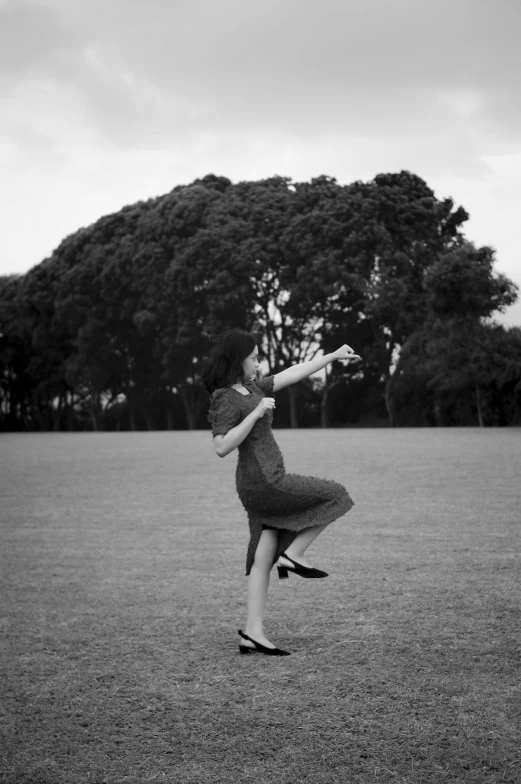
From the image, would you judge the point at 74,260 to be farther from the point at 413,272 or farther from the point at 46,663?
the point at 46,663

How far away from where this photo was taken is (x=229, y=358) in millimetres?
4805

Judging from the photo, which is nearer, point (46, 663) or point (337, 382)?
point (46, 663)

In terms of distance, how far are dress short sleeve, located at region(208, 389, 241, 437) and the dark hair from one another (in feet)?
0.25

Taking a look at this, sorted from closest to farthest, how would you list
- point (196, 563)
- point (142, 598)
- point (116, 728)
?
point (116, 728) → point (142, 598) → point (196, 563)

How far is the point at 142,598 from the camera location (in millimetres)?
6164

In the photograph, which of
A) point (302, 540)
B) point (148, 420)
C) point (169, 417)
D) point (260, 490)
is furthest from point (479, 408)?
point (260, 490)

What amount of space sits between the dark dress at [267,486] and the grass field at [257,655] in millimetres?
682

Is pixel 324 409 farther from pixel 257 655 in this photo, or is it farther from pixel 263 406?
pixel 263 406

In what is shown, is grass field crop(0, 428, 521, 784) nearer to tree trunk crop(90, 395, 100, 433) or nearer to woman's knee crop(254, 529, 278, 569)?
woman's knee crop(254, 529, 278, 569)

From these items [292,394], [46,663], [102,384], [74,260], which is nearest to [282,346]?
[292,394]

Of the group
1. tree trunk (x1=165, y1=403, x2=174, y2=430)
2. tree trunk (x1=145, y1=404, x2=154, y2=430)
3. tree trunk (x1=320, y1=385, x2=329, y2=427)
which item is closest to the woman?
tree trunk (x1=320, y1=385, x2=329, y2=427)

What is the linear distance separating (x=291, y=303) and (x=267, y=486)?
39208 mm

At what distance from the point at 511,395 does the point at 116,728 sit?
1383 inches

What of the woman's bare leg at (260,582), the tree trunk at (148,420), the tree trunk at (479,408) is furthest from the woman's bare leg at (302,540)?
the tree trunk at (148,420)
